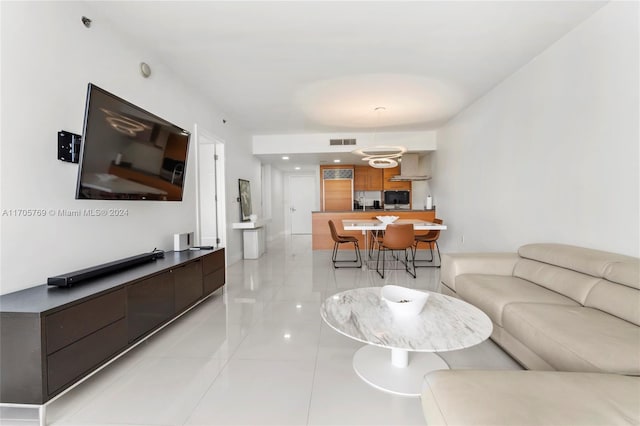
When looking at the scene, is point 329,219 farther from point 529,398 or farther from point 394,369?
point 529,398

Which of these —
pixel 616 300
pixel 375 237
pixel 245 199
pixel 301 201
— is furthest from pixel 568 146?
pixel 301 201

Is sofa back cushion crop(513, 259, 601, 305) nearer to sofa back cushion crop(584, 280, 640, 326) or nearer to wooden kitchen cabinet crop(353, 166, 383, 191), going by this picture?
sofa back cushion crop(584, 280, 640, 326)

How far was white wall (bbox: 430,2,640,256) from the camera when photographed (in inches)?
84.5

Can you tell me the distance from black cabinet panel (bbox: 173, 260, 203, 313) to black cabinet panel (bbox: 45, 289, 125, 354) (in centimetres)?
65

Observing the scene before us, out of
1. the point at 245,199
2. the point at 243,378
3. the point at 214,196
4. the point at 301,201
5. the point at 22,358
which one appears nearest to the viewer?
the point at 22,358

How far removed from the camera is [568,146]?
268 cm

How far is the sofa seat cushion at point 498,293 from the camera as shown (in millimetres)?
2020

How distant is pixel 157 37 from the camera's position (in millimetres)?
2684

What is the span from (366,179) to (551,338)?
24.4 feet

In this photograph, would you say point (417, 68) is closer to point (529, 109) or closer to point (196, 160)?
point (529, 109)

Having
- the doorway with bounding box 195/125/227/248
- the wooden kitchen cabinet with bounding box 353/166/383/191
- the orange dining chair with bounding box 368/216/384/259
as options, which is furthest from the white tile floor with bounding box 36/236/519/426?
the wooden kitchen cabinet with bounding box 353/166/383/191

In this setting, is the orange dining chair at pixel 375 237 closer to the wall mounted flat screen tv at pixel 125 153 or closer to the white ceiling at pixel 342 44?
the white ceiling at pixel 342 44

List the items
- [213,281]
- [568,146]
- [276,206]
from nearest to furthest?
[568,146]
[213,281]
[276,206]

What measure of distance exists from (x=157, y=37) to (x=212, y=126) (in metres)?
1.74
